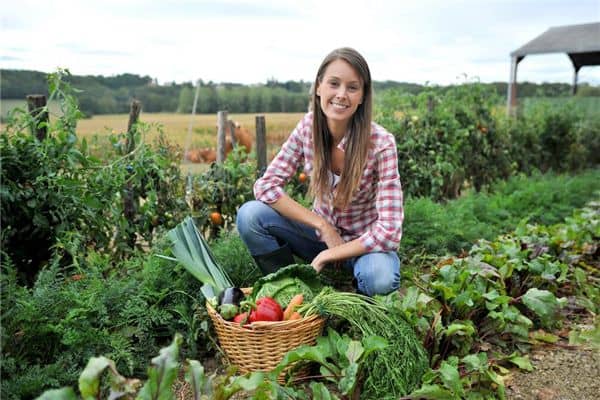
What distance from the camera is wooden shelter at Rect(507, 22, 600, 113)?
1039 cm

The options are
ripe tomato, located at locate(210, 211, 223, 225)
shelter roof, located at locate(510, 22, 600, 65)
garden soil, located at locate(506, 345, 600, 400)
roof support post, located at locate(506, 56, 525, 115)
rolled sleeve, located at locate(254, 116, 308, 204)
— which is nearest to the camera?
garden soil, located at locate(506, 345, 600, 400)

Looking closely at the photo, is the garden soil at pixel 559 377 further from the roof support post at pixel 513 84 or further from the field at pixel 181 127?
the roof support post at pixel 513 84

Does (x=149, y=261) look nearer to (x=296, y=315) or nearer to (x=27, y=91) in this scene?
(x=296, y=315)

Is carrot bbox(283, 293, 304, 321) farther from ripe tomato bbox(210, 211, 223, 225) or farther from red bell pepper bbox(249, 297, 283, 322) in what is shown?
ripe tomato bbox(210, 211, 223, 225)

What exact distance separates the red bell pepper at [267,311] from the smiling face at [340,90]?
928 millimetres

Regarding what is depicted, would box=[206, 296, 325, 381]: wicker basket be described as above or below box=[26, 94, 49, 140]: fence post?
below

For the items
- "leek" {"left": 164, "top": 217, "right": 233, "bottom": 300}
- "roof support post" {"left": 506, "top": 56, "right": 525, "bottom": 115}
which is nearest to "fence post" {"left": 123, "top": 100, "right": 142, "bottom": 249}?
"leek" {"left": 164, "top": 217, "right": 233, "bottom": 300}

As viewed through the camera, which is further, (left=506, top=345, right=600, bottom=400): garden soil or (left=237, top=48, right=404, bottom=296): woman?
(left=237, top=48, right=404, bottom=296): woman

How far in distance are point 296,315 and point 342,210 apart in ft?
2.53

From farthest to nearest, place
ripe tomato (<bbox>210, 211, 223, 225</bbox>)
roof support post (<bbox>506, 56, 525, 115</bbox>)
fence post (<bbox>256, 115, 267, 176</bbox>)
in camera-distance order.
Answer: roof support post (<bbox>506, 56, 525, 115</bbox>)
fence post (<bbox>256, 115, 267, 176</bbox>)
ripe tomato (<bbox>210, 211, 223, 225</bbox>)

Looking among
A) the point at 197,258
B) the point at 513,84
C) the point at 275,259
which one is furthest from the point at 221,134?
the point at 513,84

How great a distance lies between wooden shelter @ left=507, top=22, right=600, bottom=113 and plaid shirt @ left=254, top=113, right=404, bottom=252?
7.94 metres

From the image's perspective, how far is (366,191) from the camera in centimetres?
286

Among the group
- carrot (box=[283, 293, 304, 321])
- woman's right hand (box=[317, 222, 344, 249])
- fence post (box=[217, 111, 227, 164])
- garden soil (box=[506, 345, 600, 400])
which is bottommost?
garden soil (box=[506, 345, 600, 400])
